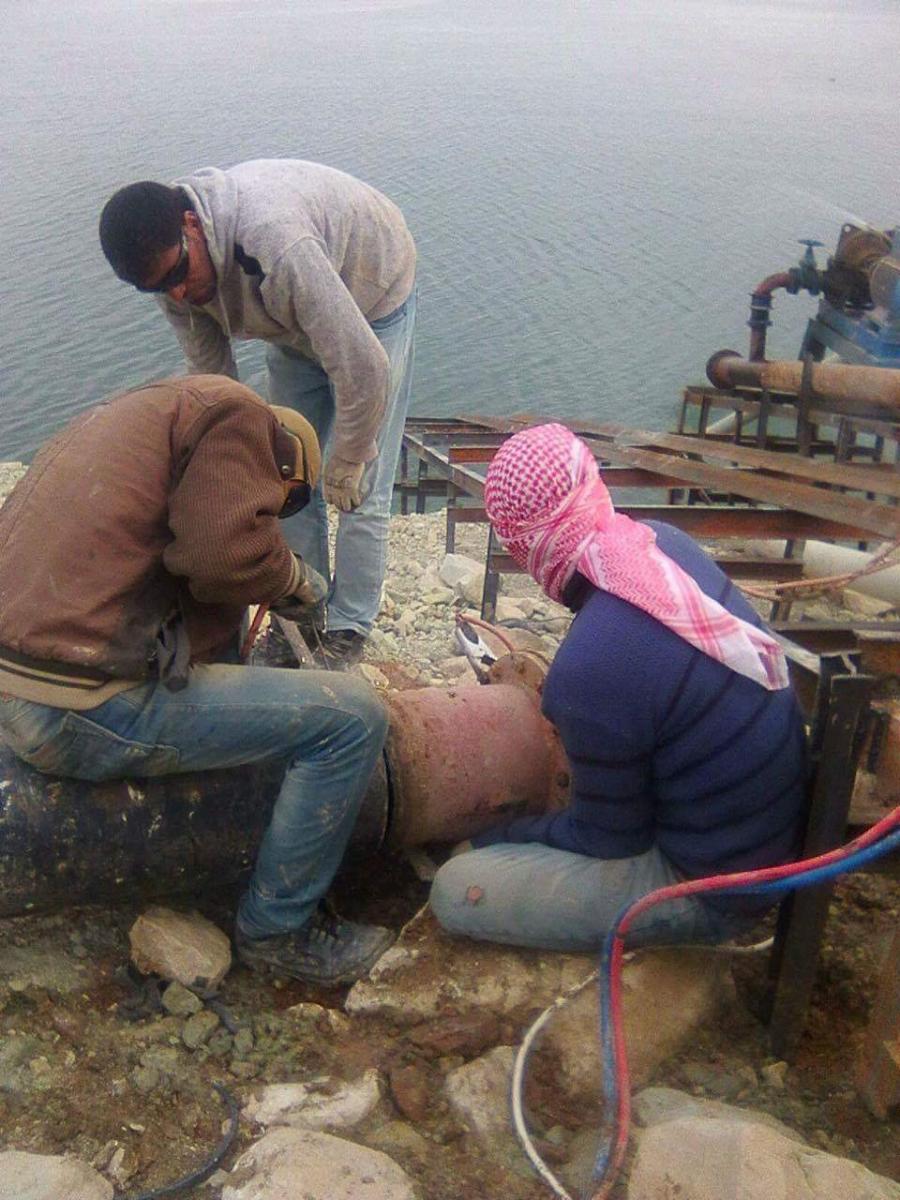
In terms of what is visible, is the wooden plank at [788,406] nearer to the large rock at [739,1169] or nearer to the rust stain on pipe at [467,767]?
the rust stain on pipe at [467,767]

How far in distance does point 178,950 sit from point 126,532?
1146mm

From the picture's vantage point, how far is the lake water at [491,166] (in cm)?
1478

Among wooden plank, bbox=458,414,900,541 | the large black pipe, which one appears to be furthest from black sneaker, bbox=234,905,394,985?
wooden plank, bbox=458,414,900,541

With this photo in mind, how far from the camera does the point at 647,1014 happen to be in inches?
114

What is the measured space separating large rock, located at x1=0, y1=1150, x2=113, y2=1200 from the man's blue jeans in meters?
2.44

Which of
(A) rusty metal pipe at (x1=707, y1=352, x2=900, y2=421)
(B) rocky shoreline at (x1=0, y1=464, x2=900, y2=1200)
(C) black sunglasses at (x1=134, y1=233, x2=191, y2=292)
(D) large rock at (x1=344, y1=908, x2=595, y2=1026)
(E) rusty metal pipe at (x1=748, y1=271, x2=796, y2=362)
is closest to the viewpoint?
(B) rocky shoreline at (x1=0, y1=464, x2=900, y2=1200)

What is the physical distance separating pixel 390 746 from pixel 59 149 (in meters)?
19.6

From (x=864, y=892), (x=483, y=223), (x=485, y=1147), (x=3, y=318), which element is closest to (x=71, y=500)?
(x=485, y=1147)

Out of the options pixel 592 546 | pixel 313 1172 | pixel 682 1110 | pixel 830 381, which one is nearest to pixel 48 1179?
pixel 313 1172

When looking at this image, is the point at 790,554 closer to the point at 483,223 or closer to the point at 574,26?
the point at 483,223

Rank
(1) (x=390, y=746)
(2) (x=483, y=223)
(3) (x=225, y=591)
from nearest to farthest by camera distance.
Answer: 1. (3) (x=225, y=591)
2. (1) (x=390, y=746)
3. (2) (x=483, y=223)

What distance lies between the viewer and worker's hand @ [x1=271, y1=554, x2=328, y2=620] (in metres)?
3.08

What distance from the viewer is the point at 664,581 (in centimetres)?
260

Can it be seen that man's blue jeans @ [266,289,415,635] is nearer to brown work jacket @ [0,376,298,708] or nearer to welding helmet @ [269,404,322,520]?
welding helmet @ [269,404,322,520]
